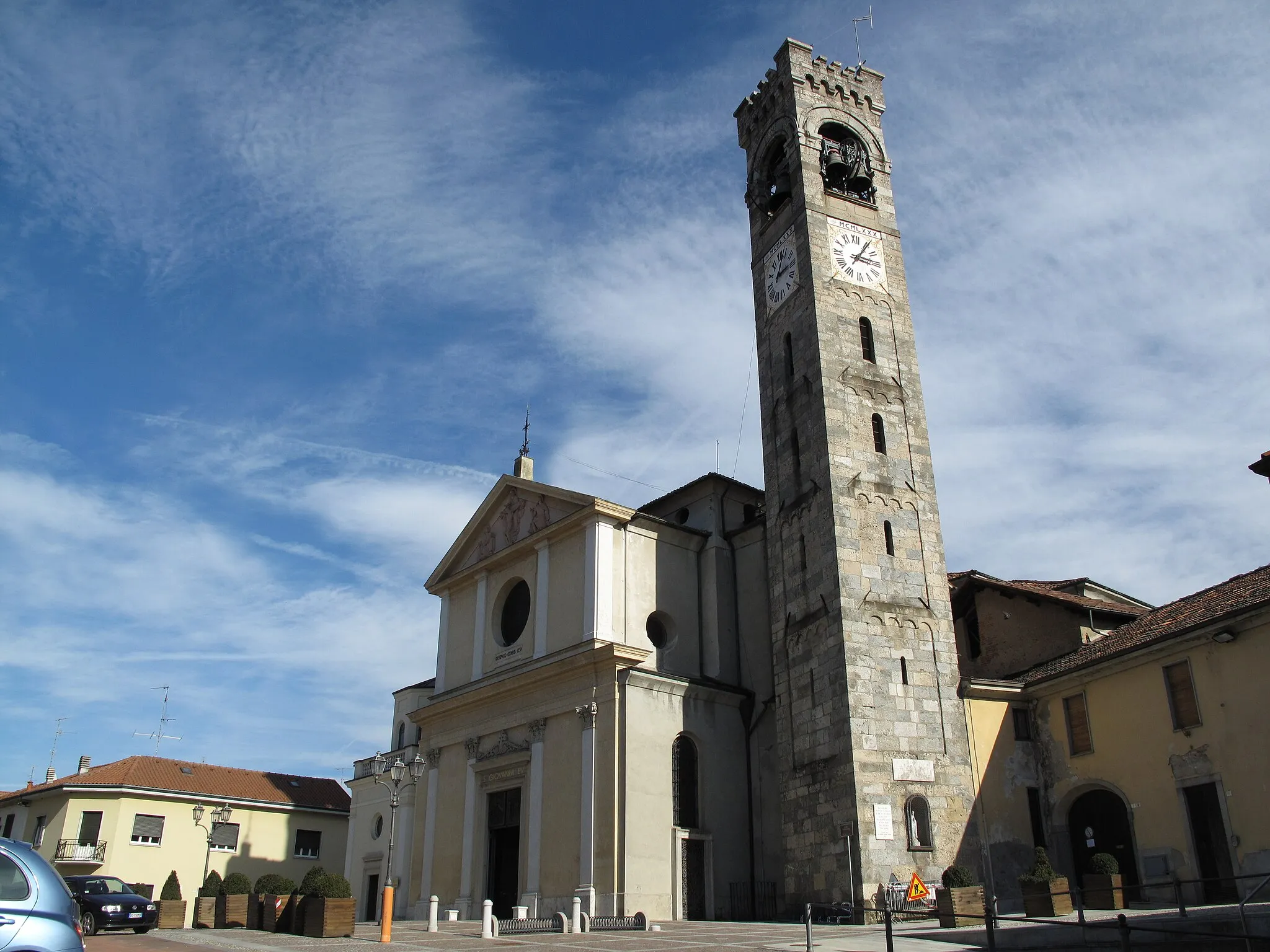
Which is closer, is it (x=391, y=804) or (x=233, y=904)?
(x=391, y=804)

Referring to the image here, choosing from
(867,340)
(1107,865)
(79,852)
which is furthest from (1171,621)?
(79,852)

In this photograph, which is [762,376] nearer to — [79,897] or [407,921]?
[407,921]

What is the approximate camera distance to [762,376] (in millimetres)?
26906

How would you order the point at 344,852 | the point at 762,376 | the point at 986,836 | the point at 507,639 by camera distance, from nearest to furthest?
the point at 986,836
the point at 762,376
the point at 507,639
the point at 344,852

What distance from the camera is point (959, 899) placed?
17.8 m

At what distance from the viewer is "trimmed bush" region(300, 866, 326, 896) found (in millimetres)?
18984

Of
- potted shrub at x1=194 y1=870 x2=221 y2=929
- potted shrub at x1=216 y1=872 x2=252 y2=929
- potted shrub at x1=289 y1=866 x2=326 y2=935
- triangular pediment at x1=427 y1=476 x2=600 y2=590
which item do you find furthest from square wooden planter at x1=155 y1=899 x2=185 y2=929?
triangular pediment at x1=427 y1=476 x2=600 y2=590

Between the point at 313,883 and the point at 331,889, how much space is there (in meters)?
0.52

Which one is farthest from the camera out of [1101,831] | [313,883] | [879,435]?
[879,435]

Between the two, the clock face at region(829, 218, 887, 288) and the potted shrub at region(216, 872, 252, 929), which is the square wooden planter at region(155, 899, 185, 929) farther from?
the clock face at region(829, 218, 887, 288)

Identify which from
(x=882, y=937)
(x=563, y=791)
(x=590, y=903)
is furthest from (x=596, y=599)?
(x=882, y=937)

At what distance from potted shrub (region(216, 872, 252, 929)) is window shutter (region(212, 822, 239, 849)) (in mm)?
19974

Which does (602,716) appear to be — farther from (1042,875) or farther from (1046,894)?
(1046,894)

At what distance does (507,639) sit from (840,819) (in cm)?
1167
